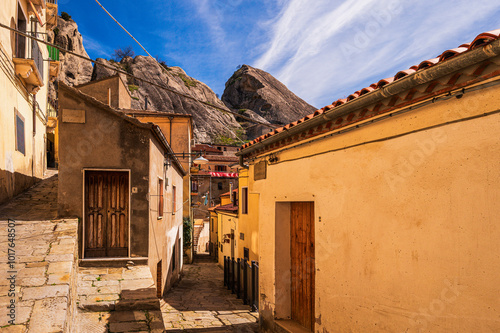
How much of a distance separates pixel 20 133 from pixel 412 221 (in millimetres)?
11003

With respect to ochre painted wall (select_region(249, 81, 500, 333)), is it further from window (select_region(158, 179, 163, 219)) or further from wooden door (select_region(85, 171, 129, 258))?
window (select_region(158, 179, 163, 219))

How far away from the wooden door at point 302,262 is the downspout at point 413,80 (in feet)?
6.18

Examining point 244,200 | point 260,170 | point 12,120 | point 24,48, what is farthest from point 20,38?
point 244,200

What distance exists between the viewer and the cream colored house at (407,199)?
288cm

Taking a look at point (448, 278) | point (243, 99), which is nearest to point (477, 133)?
point (448, 278)

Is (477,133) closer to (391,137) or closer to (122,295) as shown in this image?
(391,137)

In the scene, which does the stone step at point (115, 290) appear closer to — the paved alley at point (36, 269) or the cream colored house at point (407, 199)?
the paved alley at point (36, 269)

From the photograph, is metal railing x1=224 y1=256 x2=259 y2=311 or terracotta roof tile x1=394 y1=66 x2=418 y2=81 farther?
metal railing x1=224 y1=256 x2=259 y2=311

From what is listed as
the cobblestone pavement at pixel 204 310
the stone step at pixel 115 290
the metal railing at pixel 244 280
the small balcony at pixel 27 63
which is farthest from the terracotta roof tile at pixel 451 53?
the small balcony at pixel 27 63

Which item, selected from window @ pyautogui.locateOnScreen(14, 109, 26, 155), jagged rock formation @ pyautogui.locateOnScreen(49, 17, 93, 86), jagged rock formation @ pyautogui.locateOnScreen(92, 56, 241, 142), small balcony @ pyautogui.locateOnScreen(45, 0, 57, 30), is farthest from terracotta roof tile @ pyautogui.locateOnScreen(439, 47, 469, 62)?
jagged rock formation @ pyautogui.locateOnScreen(92, 56, 241, 142)

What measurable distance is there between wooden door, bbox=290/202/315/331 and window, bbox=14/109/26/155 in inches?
335

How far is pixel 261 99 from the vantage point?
242 feet

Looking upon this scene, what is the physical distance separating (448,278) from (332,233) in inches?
77.9

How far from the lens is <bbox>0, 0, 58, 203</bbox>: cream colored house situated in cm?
821
